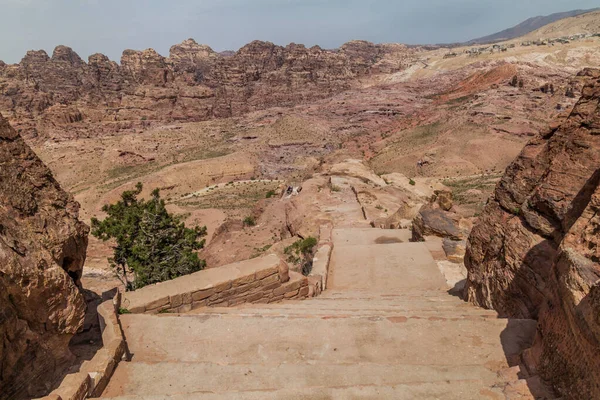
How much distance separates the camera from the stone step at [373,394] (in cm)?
342

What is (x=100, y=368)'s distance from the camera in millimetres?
4254

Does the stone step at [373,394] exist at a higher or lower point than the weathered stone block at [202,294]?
higher

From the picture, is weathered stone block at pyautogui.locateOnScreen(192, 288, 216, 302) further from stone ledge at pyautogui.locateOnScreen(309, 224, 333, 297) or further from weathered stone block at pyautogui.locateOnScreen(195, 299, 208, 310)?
stone ledge at pyautogui.locateOnScreen(309, 224, 333, 297)

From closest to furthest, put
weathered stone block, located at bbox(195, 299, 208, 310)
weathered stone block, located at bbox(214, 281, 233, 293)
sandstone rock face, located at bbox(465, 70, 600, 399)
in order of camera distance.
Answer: sandstone rock face, located at bbox(465, 70, 600, 399) → weathered stone block, located at bbox(195, 299, 208, 310) → weathered stone block, located at bbox(214, 281, 233, 293)

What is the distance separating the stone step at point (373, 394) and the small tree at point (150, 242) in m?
11.0

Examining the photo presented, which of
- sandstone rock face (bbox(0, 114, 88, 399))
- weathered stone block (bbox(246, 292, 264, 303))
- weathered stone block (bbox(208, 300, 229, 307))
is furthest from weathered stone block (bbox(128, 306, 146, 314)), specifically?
weathered stone block (bbox(246, 292, 264, 303))

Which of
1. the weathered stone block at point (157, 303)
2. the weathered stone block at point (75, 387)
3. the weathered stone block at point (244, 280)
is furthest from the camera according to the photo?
the weathered stone block at point (244, 280)

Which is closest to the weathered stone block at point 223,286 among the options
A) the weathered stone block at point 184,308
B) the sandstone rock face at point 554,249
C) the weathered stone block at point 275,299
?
the weathered stone block at point 184,308

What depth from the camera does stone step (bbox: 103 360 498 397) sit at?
4.07m

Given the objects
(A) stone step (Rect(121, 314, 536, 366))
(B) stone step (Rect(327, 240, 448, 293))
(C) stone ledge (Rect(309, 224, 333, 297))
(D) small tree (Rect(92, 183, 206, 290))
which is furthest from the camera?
(D) small tree (Rect(92, 183, 206, 290))

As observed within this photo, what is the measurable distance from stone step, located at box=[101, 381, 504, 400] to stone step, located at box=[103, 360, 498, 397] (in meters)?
0.42

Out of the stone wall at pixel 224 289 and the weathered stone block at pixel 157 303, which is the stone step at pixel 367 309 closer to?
the stone wall at pixel 224 289

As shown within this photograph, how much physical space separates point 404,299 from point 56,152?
6416cm

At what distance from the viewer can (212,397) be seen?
3.50 metres
